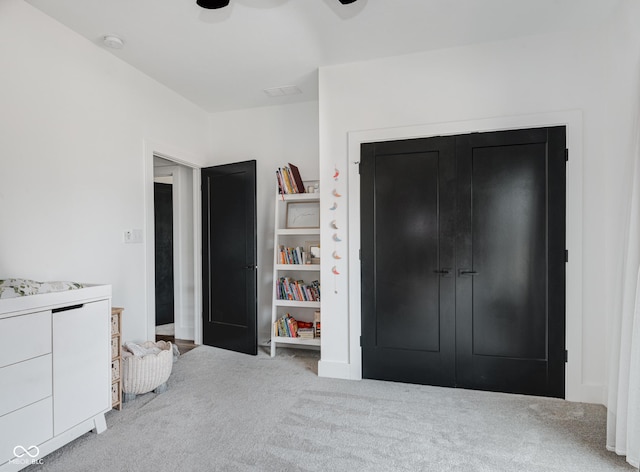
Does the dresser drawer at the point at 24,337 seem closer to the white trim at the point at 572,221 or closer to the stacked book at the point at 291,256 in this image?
the stacked book at the point at 291,256

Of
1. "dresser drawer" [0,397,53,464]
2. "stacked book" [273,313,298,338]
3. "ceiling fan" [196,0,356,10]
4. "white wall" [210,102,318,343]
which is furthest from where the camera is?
"white wall" [210,102,318,343]

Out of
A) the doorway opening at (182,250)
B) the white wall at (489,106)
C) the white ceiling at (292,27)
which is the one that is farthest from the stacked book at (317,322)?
the white ceiling at (292,27)

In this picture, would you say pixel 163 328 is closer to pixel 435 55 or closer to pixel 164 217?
pixel 164 217

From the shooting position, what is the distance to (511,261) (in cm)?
262

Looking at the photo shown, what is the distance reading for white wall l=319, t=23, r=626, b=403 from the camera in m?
2.50

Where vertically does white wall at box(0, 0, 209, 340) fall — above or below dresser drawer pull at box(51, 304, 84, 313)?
above

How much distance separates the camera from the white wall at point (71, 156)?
211cm

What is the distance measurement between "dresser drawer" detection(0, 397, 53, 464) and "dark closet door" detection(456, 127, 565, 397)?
2.60 m

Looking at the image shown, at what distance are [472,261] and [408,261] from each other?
1.53 ft

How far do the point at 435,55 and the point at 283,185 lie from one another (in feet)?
5.67

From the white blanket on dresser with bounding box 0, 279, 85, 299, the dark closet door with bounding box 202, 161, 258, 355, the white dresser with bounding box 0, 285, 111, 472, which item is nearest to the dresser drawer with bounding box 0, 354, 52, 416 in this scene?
the white dresser with bounding box 0, 285, 111, 472

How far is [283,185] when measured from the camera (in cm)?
356

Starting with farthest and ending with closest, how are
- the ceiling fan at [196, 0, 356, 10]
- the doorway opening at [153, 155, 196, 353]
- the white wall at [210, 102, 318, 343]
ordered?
the doorway opening at [153, 155, 196, 353] → the white wall at [210, 102, 318, 343] → the ceiling fan at [196, 0, 356, 10]

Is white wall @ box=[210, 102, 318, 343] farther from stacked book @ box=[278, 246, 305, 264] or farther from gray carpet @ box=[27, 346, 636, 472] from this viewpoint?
gray carpet @ box=[27, 346, 636, 472]
